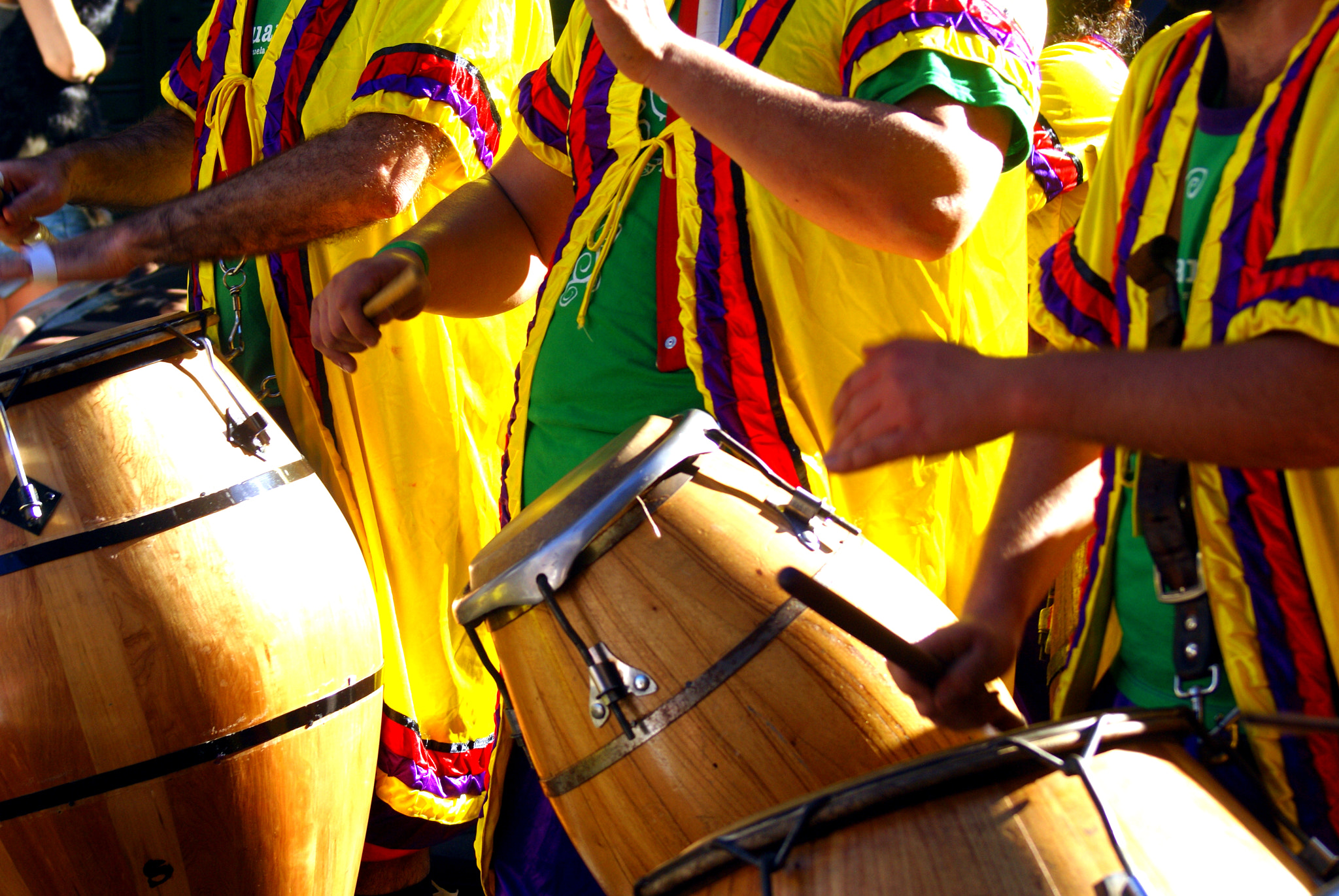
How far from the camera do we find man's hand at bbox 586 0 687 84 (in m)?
1.31

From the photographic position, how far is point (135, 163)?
2.69m

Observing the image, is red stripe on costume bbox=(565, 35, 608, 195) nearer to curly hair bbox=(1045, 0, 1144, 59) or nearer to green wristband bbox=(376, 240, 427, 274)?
green wristband bbox=(376, 240, 427, 274)

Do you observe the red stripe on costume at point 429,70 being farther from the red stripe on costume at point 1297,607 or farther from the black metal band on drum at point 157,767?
the red stripe on costume at point 1297,607

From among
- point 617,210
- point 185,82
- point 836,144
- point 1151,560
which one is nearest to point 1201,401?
point 1151,560

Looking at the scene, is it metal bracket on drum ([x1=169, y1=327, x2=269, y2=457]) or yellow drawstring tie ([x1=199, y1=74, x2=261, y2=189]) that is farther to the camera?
yellow drawstring tie ([x1=199, y1=74, x2=261, y2=189])

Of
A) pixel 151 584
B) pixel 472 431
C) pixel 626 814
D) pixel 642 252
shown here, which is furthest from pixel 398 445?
→ pixel 626 814

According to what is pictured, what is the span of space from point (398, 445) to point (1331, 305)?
1802 millimetres

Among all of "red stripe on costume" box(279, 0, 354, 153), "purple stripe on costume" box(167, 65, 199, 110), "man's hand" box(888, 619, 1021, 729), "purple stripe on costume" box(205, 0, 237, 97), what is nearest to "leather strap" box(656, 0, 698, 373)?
"man's hand" box(888, 619, 1021, 729)

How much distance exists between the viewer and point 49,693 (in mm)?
1585

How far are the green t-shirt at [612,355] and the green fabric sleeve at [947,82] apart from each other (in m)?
0.38

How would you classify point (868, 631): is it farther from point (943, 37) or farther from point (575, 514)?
point (943, 37)

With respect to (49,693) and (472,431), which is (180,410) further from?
(472,431)

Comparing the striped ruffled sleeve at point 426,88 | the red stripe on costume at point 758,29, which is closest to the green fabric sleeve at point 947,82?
the red stripe on costume at point 758,29

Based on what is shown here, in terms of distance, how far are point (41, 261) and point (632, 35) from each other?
1.21 metres
